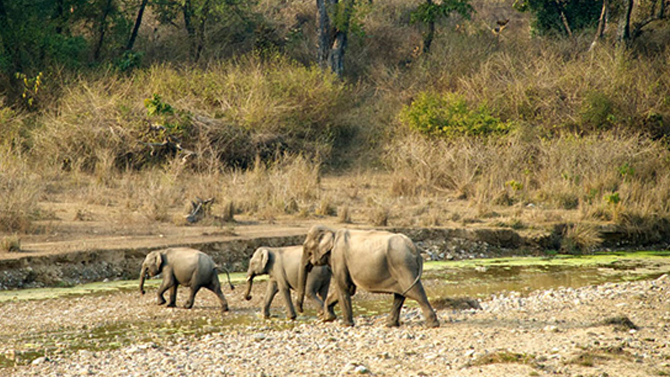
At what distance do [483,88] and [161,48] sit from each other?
12.8 meters

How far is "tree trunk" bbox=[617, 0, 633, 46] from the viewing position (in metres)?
28.0

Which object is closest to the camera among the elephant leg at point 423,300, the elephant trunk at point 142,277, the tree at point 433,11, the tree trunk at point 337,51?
the elephant leg at point 423,300

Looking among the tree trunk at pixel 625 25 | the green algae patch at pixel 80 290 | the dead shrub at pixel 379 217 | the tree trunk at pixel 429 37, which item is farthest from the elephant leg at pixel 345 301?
the tree trunk at pixel 429 37

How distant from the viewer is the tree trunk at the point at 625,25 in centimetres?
2805

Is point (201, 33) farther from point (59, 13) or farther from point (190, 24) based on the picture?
point (59, 13)

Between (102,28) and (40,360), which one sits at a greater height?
(102,28)

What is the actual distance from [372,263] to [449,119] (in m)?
14.9

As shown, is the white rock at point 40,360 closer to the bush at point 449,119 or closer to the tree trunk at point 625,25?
the bush at point 449,119

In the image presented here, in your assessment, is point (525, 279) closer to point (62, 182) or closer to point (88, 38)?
point (62, 182)

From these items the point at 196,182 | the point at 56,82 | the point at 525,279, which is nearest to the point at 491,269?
the point at 525,279

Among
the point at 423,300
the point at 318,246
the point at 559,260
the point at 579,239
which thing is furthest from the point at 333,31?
the point at 423,300

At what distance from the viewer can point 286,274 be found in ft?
37.0

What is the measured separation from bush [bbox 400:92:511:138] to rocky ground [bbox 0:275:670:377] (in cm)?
1160

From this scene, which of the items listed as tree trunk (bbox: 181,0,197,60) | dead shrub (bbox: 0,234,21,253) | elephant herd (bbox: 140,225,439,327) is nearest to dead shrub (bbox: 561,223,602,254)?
elephant herd (bbox: 140,225,439,327)
